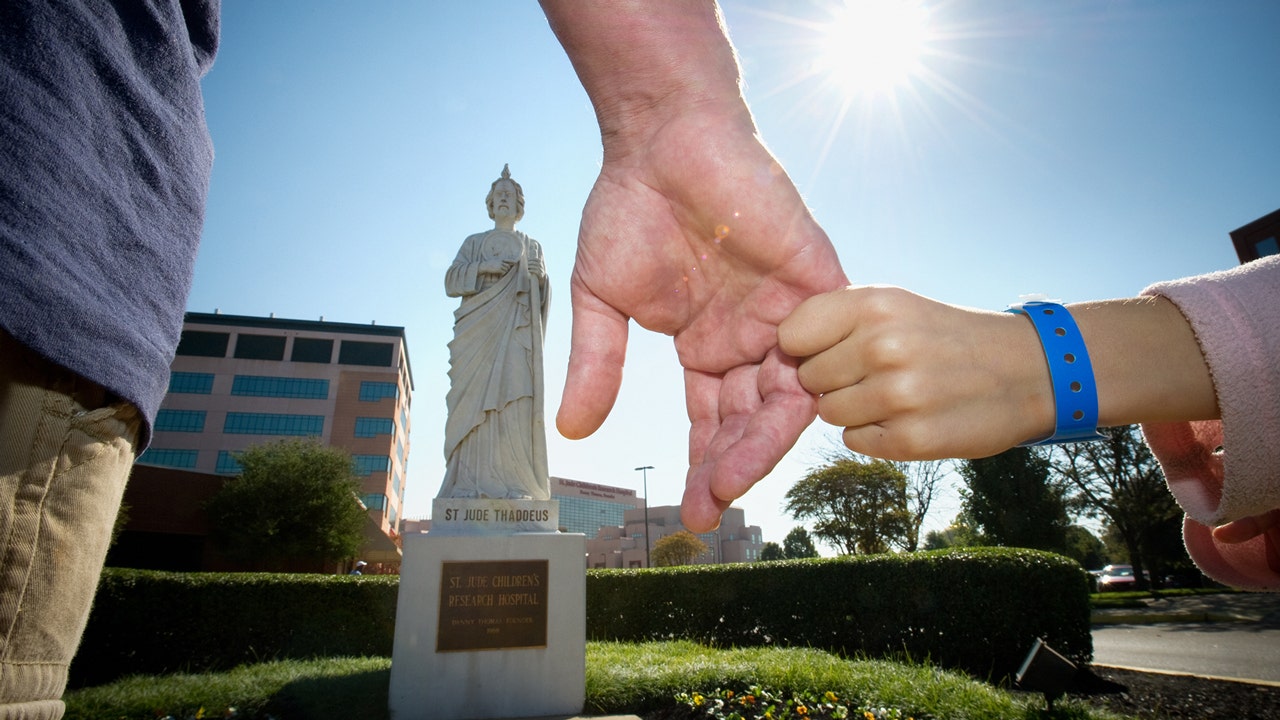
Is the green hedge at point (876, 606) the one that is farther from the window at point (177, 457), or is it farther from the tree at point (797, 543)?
the tree at point (797, 543)

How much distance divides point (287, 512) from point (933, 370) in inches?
1064

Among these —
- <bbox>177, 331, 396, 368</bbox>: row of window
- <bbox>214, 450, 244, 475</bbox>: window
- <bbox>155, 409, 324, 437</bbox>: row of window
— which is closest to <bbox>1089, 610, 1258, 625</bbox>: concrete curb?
<bbox>177, 331, 396, 368</bbox>: row of window

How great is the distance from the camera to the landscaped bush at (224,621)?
7820mm

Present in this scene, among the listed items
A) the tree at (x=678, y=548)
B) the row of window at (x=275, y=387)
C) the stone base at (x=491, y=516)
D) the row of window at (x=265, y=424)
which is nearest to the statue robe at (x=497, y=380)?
the stone base at (x=491, y=516)

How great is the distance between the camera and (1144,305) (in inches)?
47.4

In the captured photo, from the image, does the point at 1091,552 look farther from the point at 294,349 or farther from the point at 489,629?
the point at 294,349

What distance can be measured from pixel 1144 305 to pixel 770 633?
9218 mm

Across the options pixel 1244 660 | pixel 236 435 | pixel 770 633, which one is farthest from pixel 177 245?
pixel 236 435

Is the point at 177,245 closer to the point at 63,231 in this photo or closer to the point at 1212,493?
the point at 63,231

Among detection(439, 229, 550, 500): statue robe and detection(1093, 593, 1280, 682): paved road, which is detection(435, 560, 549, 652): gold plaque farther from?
detection(1093, 593, 1280, 682): paved road

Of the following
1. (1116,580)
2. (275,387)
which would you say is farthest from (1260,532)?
(275,387)

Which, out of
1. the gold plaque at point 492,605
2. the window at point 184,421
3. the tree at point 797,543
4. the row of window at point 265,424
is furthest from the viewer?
the tree at point 797,543

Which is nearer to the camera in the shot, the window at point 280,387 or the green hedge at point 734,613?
the green hedge at point 734,613

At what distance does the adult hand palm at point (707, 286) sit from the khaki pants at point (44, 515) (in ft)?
3.28
